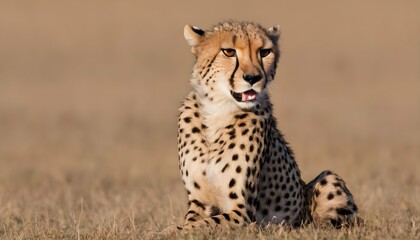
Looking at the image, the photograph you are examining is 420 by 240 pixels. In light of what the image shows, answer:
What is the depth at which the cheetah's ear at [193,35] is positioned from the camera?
648 cm

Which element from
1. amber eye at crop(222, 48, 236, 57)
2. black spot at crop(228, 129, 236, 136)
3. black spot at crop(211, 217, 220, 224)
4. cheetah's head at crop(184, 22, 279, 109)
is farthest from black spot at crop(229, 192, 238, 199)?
amber eye at crop(222, 48, 236, 57)

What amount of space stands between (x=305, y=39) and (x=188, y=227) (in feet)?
58.9

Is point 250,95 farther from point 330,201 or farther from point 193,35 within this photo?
point 330,201

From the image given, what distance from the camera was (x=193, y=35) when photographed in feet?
21.3

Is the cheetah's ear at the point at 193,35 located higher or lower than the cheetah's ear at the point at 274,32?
lower

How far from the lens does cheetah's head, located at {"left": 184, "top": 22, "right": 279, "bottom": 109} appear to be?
6.04m

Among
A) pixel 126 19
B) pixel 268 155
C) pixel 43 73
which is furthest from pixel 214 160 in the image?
pixel 126 19

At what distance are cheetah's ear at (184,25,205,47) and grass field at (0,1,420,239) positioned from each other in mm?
1168

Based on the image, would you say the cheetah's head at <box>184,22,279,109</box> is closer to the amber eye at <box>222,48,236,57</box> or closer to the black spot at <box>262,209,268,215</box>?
the amber eye at <box>222,48,236,57</box>

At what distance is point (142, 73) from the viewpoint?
20.4m

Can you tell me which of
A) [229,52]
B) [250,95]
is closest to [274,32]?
[229,52]

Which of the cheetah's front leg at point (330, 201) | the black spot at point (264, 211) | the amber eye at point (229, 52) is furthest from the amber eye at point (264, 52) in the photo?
the cheetah's front leg at point (330, 201)

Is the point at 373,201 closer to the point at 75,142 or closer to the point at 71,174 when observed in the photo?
the point at 71,174

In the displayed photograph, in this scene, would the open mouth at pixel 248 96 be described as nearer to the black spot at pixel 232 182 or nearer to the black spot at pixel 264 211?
the black spot at pixel 232 182
